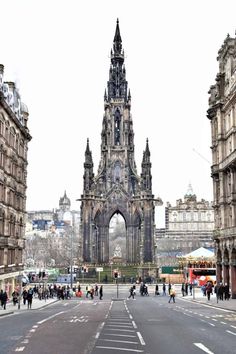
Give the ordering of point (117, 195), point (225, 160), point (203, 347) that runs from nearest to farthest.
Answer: point (203, 347)
point (225, 160)
point (117, 195)

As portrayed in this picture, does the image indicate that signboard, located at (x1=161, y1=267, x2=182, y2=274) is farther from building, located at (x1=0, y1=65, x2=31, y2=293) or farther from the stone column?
the stone column

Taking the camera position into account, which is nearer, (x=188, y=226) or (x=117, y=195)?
(x=117, y=195)

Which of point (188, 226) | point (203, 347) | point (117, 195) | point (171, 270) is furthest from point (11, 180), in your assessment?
point (188, 226)

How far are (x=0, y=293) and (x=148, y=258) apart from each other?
63.6m

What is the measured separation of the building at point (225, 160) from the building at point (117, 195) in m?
47.4

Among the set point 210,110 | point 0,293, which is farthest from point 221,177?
point 0,293

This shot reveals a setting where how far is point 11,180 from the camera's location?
178ft

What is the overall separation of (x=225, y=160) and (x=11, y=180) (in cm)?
2332

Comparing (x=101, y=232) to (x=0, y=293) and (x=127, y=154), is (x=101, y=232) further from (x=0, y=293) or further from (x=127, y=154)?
(x=0, y=293)

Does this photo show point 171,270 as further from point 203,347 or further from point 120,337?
point 203,347

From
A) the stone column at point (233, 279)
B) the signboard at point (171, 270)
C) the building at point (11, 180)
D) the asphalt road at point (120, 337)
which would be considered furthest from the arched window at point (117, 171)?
the asphalt road at point (120, 337)

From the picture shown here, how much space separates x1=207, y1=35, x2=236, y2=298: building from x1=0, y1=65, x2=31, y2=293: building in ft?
75.1

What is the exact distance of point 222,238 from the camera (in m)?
54.7

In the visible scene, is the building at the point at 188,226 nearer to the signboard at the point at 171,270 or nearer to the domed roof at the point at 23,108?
the signboard at the point at 171,270
